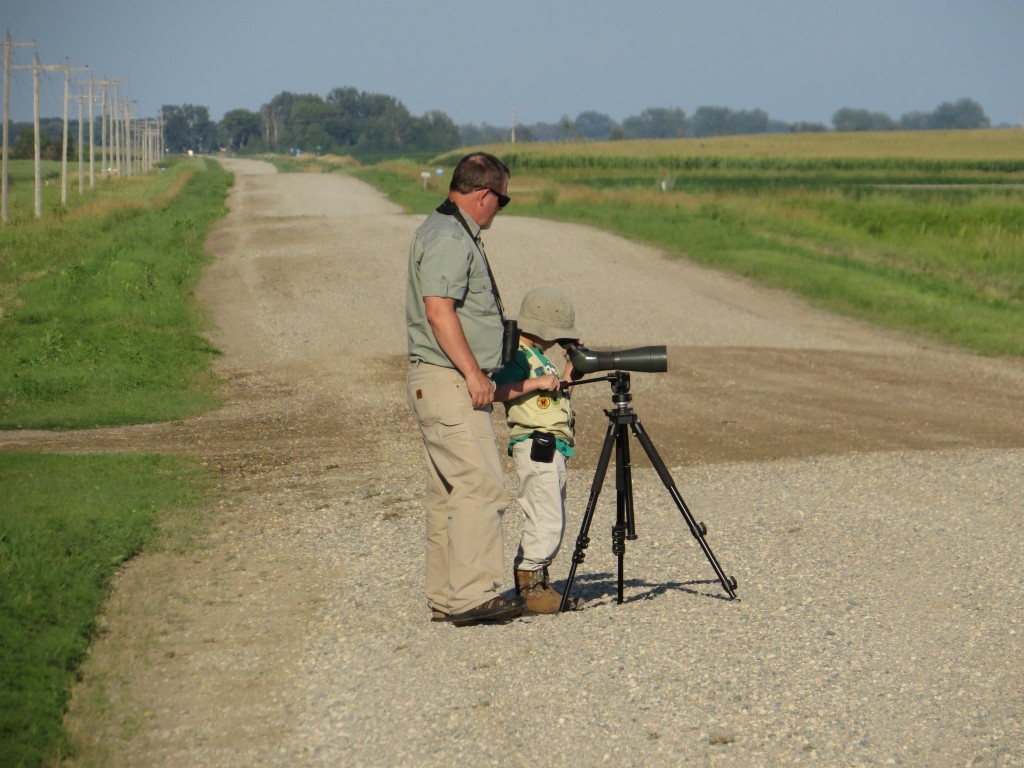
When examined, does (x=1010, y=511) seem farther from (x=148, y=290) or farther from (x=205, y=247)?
(x=205, y=247)

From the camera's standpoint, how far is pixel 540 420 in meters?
6.12

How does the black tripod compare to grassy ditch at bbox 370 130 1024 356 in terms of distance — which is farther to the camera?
grassy ditch at bbox 370 130 1024 356

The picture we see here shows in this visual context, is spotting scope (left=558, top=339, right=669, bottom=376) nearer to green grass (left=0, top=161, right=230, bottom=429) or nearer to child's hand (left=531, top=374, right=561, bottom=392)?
child's hand (left=531, top=374, right=561, bottom=392)

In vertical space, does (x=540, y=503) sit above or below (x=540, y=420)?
below

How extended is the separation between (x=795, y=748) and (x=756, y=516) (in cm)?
426

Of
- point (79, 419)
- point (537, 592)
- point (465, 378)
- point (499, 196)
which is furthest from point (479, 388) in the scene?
point (79, 419)

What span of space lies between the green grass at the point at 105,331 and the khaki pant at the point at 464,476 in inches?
276

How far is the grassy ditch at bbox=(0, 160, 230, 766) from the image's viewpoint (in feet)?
18.3

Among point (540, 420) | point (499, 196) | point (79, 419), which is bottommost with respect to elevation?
point (79, 419)

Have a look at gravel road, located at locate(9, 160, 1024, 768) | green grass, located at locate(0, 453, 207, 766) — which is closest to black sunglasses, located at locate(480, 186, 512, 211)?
gravel road, located at locate(9, 160, 1024, 768)

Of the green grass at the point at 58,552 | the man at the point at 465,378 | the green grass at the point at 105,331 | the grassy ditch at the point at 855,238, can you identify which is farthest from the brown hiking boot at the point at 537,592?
the grassy ditch at the point at 855,238

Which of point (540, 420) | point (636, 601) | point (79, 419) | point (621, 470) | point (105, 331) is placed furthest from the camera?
point (105, 331)

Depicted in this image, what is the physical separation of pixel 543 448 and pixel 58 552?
289 cm

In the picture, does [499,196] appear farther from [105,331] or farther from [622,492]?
[105,331]
